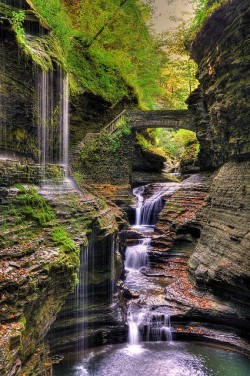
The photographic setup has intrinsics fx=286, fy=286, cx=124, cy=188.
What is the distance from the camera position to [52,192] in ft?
28.9

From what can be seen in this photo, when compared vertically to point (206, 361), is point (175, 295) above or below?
above

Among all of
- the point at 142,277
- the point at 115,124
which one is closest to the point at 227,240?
the point at 142,277

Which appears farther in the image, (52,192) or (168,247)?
(168,247)

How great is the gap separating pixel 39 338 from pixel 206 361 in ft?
16.6

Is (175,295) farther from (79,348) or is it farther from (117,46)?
(117,46)

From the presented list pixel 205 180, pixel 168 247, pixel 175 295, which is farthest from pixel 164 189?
pixel 175 295

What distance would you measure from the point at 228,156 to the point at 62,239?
27.6 feet

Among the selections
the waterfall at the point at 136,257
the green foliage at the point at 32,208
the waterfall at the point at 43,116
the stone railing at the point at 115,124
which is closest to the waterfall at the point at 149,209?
the waterfall at the point at 136,257

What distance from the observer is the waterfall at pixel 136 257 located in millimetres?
14898

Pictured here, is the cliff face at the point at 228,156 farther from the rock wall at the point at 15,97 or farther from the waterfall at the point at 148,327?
the rock wall at the point at 15,97

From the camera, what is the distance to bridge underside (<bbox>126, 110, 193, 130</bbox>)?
864 inches

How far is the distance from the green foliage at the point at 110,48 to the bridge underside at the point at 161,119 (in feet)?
10.0

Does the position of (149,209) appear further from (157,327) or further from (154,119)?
(157,327)

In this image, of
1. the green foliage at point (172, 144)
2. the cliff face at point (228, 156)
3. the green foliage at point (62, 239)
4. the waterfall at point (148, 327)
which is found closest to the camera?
the green foliage at point (62, 239)
